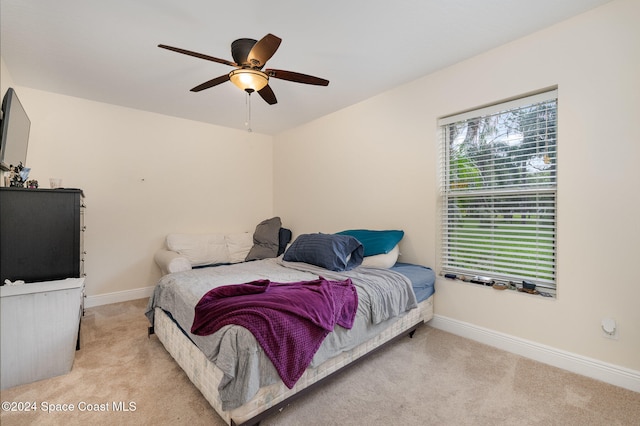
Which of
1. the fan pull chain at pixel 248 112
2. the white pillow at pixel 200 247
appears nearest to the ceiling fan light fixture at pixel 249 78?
the fan pull chain at pixel 248 112

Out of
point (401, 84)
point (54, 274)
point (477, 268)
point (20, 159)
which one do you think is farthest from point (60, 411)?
point (401, 84)

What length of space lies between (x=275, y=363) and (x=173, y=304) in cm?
103

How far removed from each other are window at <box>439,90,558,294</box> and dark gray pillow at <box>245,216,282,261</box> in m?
2.21

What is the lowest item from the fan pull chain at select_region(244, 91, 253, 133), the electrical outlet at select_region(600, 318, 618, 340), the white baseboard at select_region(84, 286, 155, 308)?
the white baseboard at select_region(84, 286, 155, 308)

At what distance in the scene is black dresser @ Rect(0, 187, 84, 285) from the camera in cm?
64

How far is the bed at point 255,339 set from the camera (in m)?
1.32

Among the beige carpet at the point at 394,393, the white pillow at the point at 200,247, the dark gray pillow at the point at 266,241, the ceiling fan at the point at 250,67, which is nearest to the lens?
the beige carpet at the point at 394,393

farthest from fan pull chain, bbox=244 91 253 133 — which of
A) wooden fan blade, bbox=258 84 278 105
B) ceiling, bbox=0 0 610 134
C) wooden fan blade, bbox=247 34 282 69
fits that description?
wooden fan blade, bbox=247 34 282 69

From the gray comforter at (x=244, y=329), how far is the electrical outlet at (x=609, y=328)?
3.83 ft

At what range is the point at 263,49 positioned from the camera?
1678mm

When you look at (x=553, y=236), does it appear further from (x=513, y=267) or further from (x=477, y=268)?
(x=477, y=268)

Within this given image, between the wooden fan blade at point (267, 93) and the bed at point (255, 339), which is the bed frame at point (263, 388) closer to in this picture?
the bed at point (255, 339)

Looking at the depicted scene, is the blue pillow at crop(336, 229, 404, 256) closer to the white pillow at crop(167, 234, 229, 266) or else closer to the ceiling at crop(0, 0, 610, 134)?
the ceiling at crop(0, 0, 610, 134)

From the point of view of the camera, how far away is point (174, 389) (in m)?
1.74
